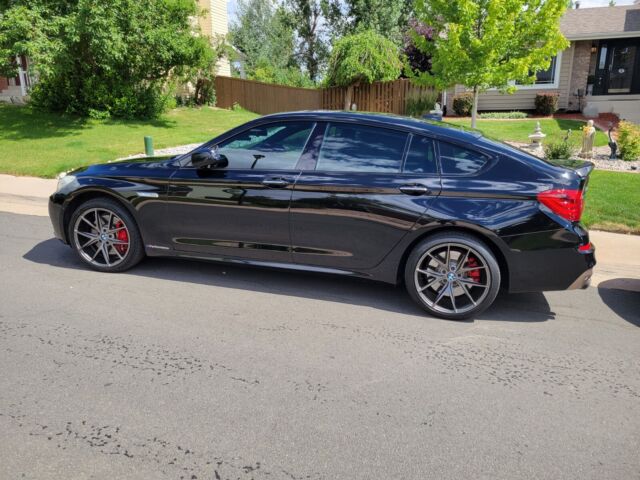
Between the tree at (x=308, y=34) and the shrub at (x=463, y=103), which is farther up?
the tree at (x=308, y=34)

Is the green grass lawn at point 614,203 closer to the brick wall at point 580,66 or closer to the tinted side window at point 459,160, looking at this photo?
the tinted side window at point 459,160

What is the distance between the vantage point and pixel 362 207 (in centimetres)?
445

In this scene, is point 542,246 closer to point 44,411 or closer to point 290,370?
point 290,370

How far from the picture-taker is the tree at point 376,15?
31000 mm

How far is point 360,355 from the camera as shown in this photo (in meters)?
3.78

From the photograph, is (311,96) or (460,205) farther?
(311,96)

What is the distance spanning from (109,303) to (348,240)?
2096 mm

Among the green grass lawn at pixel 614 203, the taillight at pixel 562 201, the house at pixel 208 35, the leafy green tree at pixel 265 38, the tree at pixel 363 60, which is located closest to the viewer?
the taillight at pixel 562 201

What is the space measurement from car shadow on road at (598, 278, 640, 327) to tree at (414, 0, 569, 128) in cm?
797

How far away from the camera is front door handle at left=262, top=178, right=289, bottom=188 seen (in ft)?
15.1

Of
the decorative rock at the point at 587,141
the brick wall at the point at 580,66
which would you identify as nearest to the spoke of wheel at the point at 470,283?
the decorative rock at the point at 587,141

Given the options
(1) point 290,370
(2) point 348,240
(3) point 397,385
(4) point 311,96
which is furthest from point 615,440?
(4) point 311,96

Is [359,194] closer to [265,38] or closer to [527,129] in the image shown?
[527,129]

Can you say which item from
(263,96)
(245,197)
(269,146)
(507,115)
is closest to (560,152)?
(269,146)
